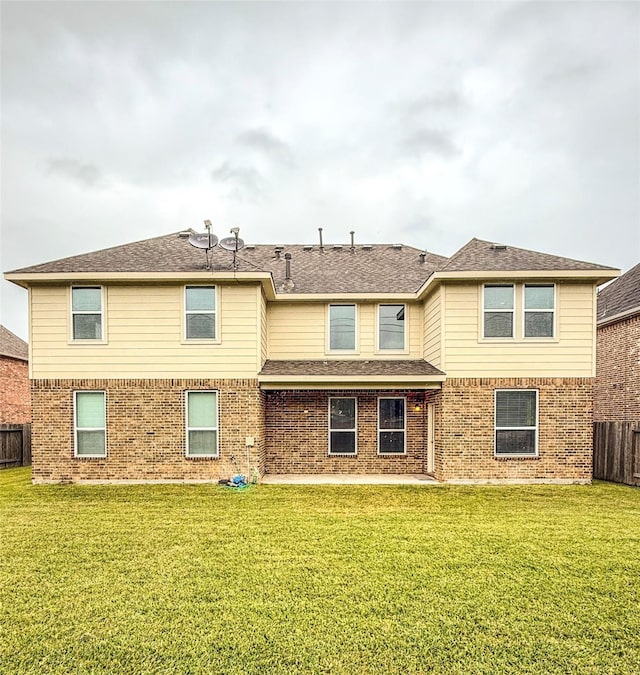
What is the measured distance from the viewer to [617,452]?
10891mm

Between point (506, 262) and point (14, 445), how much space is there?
1598 centimetres

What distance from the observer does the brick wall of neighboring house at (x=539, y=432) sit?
10.4 meters

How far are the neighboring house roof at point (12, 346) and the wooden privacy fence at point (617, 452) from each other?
20519 millimetres

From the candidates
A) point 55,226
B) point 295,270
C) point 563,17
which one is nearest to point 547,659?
point 295,270

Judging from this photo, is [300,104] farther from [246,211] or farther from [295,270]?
[246,211]

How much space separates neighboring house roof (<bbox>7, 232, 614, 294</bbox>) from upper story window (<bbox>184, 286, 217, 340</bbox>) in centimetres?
57

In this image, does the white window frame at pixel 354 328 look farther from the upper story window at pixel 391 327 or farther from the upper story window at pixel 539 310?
the upper story window at pixel 539 310

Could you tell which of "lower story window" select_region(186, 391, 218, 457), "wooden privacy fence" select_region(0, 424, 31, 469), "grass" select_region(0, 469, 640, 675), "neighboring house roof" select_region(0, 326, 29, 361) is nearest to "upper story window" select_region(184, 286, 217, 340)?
"lower story window" select_region(186, 391, 218, 457)

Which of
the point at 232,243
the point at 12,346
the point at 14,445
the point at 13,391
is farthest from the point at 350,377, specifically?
the point at 12,346

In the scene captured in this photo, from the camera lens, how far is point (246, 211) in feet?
138

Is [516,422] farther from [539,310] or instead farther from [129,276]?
[129,276]

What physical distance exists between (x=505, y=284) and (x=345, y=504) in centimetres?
650

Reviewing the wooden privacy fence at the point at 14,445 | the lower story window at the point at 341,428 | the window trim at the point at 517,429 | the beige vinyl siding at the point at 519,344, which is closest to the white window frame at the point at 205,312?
the lower story window at the point at 341,428

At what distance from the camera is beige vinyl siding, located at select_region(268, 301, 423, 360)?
39.6ft
